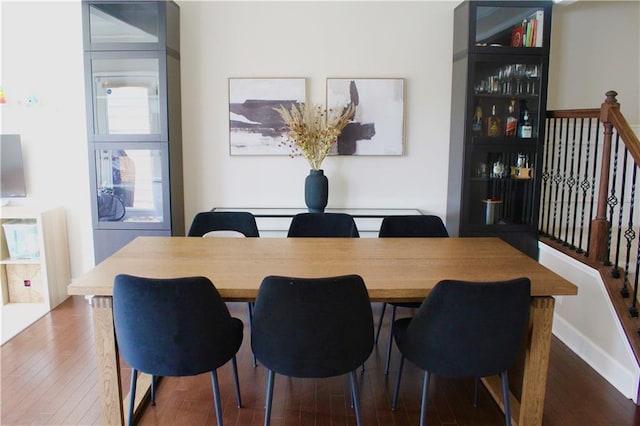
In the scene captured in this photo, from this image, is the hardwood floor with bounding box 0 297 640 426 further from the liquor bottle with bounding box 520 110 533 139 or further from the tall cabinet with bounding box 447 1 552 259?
the liquor bottle with bounding box 520 110 533 139

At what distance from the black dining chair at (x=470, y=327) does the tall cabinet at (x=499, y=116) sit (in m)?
2.04

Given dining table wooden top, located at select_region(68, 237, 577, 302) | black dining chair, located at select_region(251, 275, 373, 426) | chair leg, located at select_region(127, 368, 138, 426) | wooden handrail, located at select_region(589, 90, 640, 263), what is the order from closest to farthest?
black dining chair, located at select_region(251, 275, 373, 426) → dining table wooden top, located at select_region(68, 237, 577, 302) → chair leg, located at select_region(127, 368, 138, 426) → wooden handrail, located at select_region(589, 90, 640, 263)

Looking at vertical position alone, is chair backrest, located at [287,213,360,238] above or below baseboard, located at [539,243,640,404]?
above

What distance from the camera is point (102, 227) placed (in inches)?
151

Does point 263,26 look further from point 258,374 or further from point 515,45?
point 258,374

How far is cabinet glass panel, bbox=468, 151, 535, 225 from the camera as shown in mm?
3842

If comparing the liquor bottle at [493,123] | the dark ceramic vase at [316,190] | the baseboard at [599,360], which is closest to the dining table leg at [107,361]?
the dark ceramic vase at [316,190]

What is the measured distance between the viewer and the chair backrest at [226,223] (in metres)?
3.15

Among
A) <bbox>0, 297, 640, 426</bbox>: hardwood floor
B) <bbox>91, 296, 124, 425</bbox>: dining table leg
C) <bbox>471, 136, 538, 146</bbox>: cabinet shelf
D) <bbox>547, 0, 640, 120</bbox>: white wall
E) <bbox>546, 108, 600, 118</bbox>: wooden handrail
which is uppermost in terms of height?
<bbox>547, 0, 640, 120</bbox>: white wall

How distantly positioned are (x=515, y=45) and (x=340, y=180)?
70.0 inches

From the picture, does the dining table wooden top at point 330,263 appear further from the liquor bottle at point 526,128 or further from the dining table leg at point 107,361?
the liquor bottle at point 526,128

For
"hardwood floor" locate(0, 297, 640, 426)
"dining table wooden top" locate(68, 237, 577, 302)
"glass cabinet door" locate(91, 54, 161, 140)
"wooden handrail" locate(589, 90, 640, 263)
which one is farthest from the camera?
"glass cabinet door" locate(91, 54, 161, 140)

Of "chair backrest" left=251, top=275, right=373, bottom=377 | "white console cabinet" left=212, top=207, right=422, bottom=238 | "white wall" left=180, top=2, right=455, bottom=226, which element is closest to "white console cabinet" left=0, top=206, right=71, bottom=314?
"white wall" left=180, top=2, right=455, bottom=226

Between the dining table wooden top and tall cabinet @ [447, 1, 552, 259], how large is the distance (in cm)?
116
